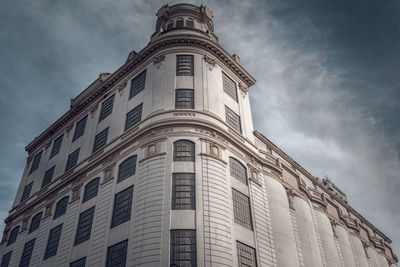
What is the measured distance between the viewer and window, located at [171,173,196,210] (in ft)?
86.0

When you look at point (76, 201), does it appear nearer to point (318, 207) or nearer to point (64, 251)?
point (64, 251)

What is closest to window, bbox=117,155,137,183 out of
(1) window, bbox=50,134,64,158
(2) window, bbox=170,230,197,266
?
(2) window, bbox=170,230,197,266

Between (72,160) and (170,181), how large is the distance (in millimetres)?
19661

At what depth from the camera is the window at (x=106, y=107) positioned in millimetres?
40969

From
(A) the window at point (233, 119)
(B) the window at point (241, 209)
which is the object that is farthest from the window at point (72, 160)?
(B) the window at point (241, 209)

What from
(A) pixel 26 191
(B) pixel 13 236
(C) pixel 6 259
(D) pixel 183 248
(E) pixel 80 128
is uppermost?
(E) pixel 80 128

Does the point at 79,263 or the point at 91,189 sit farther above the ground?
the point at 91,189

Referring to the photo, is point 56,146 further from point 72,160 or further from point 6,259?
point 6,259

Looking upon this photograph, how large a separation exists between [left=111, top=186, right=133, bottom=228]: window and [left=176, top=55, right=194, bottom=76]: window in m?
13.3

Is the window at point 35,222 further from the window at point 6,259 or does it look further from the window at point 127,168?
the window at point 127,168

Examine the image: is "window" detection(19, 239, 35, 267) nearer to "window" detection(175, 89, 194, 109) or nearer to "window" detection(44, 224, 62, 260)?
"window" detection(44, 224, 62, 260)

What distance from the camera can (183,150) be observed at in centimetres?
2961

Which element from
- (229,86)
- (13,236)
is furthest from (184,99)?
(13,236)

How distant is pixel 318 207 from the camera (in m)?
47.2
